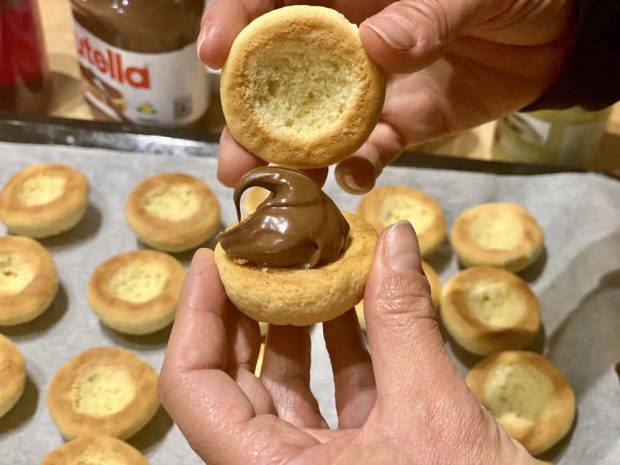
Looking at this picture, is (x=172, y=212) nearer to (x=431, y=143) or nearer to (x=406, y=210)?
(x=406, y=210)

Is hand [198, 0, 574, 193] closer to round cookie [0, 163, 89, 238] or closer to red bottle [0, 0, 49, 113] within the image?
round cookie [0, 163, 89, 238]

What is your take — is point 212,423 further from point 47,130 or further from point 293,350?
point 47,130

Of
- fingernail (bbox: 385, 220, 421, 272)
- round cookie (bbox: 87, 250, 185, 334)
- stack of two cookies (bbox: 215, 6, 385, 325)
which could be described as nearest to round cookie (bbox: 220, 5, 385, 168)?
stack of two cookies (bbox: 215, 6, 385, 325)

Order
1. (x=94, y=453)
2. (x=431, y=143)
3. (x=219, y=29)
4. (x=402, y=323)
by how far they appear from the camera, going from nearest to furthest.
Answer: (x=402, y=323)
(x=219, y=29)
(x=94, y=453)
(x=431, y=143)

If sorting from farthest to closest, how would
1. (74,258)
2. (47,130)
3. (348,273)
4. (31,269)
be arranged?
1. (47,130)
2. (74,258)
3. (31,269)
4. (348,273)

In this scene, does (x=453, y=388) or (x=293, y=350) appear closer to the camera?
(x=453, y=388)

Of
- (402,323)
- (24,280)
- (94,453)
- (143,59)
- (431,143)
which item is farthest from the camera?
(431,143)

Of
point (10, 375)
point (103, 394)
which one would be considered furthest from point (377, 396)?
point (10, 375)

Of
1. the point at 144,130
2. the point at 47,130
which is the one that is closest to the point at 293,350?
the point at 144,130
